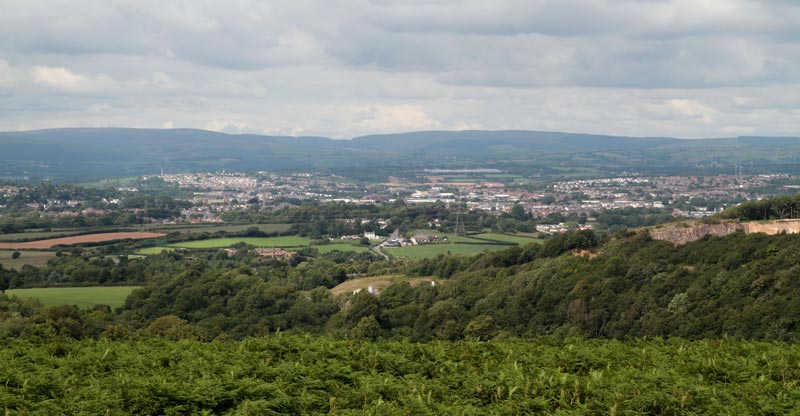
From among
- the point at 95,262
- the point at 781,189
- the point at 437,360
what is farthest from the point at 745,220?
the point at 781,189

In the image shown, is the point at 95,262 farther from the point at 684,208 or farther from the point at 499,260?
the point at 684,208

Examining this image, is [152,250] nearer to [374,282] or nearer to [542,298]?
[374,282]

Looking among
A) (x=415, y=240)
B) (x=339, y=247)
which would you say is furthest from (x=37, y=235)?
(x=415, y=240)

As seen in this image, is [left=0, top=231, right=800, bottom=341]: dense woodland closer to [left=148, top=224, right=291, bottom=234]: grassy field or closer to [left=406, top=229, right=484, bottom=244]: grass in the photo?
[left=406, top=229, right=484, bottom=244]: grass

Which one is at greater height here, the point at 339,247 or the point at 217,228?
the point at 217,228

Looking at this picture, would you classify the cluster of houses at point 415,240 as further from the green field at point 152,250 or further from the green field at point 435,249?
the green field at point 152,250

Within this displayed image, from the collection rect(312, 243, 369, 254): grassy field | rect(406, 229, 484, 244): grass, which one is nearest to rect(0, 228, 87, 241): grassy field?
rect(312, 243, 369, 254): grassy field

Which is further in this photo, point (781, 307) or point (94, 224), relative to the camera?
point (94, 224)
